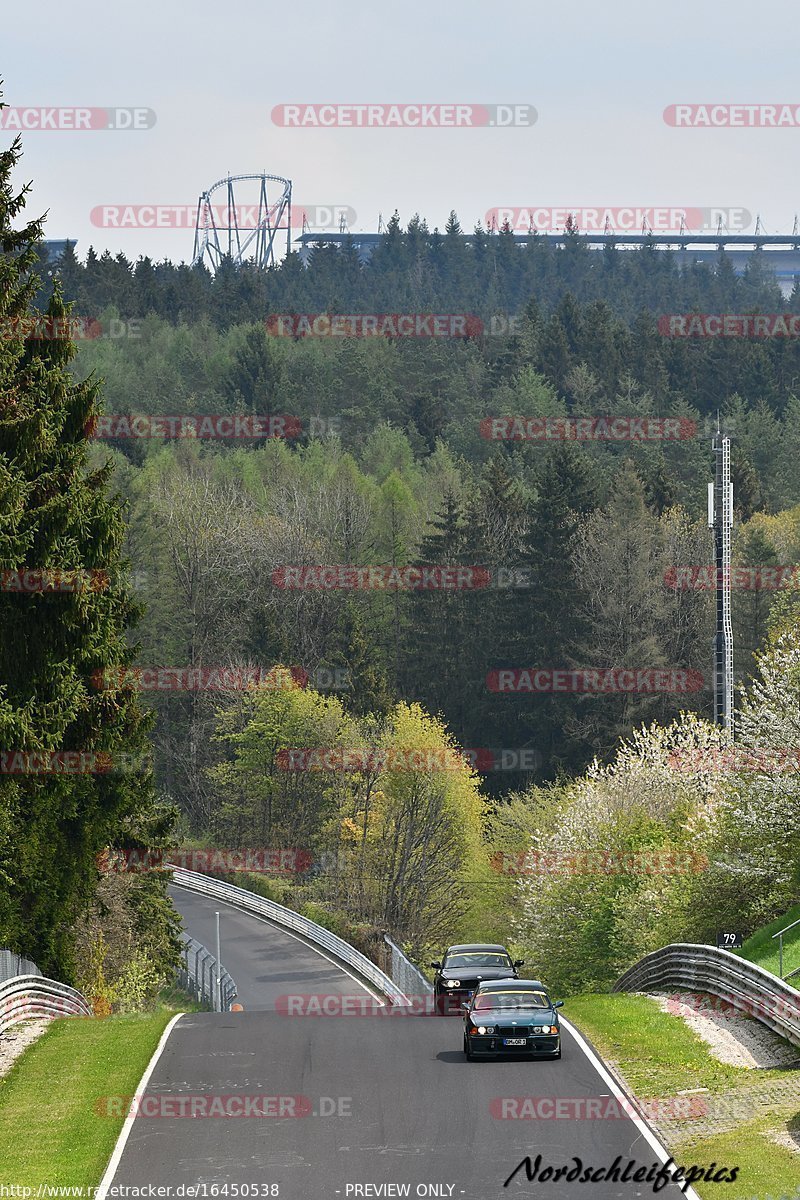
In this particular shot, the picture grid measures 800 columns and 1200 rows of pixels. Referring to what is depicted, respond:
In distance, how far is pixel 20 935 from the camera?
35781 mm

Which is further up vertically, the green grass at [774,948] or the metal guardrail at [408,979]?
the green grass at [774,948]

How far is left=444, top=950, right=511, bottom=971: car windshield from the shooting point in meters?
32.3

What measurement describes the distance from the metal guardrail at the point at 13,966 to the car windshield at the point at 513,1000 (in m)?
9.38

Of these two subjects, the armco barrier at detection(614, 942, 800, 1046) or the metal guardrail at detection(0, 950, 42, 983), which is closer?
the armco barrier at detection(614, 942, 800, 1046)

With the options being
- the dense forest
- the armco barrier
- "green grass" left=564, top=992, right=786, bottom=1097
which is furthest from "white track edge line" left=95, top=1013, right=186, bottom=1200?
the armco barrier

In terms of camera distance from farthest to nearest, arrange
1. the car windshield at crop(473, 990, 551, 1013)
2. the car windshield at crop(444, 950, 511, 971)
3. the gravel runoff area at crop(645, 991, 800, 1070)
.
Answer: the car windshield at crop(444, 950, 511, 971) < the car windshield at crop(473, 990, 551, 1013) < the gravel runoff area at crop(645, 991, 800, 1070)

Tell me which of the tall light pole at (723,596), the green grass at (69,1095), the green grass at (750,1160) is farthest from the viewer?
the tall light pole at (723,596)

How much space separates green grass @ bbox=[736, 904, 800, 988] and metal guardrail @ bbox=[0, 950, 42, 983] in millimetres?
13828

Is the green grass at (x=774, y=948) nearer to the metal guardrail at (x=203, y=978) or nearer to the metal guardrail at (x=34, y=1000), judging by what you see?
the metal guardrail at (x=34, y=1000)

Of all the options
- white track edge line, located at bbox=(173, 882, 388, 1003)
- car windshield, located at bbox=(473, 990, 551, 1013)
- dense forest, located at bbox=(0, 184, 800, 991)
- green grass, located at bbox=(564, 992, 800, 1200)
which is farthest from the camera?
white track edge line, located at bbox=(173, 882, 388, 1003)

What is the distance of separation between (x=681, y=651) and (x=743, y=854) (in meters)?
58.9

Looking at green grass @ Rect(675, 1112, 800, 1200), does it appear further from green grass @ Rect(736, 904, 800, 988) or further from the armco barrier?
green grass @ Rect(736, 904, 800, 988)

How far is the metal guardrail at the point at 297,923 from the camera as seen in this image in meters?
57.0

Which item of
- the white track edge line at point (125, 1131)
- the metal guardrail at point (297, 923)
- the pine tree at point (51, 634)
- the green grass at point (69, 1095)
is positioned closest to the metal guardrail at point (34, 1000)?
the green grass at point (69, 1095)
